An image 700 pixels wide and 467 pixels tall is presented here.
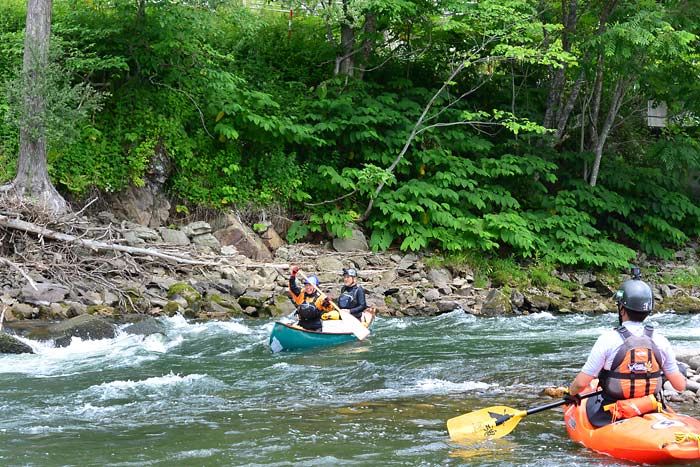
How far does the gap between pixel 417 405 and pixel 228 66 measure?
39.5ft

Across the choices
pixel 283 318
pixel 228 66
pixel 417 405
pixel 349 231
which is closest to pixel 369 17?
pixel 228 66

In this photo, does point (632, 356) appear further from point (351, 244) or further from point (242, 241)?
point (351, 244)

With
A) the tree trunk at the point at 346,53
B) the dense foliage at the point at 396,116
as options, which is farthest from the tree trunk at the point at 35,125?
the tree trunk at the point at 346,53

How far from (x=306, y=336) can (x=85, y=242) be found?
480 centimetres

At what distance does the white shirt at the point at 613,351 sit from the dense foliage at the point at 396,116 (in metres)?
10.4

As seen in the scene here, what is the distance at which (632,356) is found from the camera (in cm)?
550

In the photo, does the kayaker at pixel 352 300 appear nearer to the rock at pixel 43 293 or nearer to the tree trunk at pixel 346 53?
the rock at pixel 43 293

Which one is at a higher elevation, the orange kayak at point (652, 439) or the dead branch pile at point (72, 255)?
the dead branch pile at point (72, 255)

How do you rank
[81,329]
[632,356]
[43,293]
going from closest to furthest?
1. [632,356]
2. [81,329]
3. [43,293]

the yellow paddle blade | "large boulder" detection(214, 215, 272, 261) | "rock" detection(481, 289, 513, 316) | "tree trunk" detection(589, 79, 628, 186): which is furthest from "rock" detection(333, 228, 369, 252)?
the yellow paddle blade

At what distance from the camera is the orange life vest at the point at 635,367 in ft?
18.0

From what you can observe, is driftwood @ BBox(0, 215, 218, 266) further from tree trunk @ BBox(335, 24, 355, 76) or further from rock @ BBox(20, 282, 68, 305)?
tree trunk @ BBox(335, 24, 355, 76)

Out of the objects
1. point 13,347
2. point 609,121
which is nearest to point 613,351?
point 13,347

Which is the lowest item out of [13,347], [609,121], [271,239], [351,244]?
[13,347]
